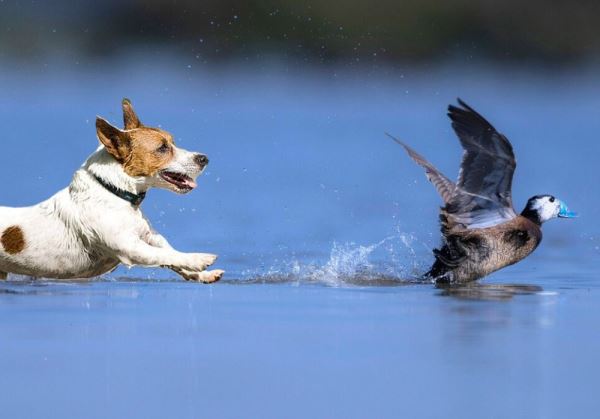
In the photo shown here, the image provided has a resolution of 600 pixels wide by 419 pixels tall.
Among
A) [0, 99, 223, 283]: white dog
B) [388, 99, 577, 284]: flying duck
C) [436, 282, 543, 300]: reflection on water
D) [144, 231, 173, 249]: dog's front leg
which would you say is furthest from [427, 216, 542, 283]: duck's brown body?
[0, 99, 223, 283]: white dog

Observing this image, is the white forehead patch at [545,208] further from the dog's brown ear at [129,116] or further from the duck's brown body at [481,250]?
the dog's brown ear at [129,116]

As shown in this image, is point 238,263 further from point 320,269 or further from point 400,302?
point 400,302

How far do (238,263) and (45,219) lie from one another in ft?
10.9

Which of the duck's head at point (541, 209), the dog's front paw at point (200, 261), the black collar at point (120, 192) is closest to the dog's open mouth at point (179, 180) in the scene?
the black collar at point (120, 192)

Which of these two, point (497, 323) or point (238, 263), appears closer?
point (497, 323)

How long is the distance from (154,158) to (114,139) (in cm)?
25

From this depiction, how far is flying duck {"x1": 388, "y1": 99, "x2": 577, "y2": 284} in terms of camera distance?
12117 millimetres

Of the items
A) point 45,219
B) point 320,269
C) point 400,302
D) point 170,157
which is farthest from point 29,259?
point 320,269

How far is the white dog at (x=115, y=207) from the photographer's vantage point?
32.0 feet

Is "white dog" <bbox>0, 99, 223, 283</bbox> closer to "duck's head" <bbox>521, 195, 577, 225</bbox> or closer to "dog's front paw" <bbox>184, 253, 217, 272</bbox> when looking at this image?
"dog's front paw" <bbox>184, 253, 217, 272</bbox>

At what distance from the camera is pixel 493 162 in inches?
477

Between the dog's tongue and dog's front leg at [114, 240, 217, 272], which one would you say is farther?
the dog's tongue

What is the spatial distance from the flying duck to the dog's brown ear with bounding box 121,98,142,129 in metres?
2.87

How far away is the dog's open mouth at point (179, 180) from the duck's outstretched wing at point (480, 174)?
2.68 metres
